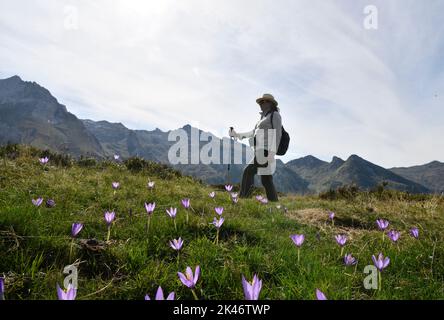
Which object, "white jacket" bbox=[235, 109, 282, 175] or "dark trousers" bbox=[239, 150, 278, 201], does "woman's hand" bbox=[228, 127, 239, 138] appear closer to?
"white jacket" bbox=[235, 109, 282, 175]

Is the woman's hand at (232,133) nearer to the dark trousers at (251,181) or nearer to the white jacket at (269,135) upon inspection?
the white jacket at (269,135)

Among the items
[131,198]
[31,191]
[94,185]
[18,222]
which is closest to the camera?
[18,222]

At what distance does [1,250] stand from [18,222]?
625 mm

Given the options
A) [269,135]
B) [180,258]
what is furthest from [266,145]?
[180,258]

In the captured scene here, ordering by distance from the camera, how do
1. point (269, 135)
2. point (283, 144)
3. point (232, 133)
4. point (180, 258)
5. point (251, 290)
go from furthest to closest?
point (232, 133) < point (283, 144) < point (269, 135) < point (180, 258) < point (251, 290)

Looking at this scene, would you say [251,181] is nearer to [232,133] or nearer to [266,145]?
[266,145]

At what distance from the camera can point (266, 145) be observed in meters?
9.29

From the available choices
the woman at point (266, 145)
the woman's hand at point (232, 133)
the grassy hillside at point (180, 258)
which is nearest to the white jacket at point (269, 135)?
the woman at point (266, 145)

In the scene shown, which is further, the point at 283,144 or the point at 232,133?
the point at 232,133

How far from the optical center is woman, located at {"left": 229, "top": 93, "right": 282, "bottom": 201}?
9.27m

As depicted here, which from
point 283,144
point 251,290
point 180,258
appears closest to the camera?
point 251,290

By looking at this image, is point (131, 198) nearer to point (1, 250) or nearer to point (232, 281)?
point (1, 250)
